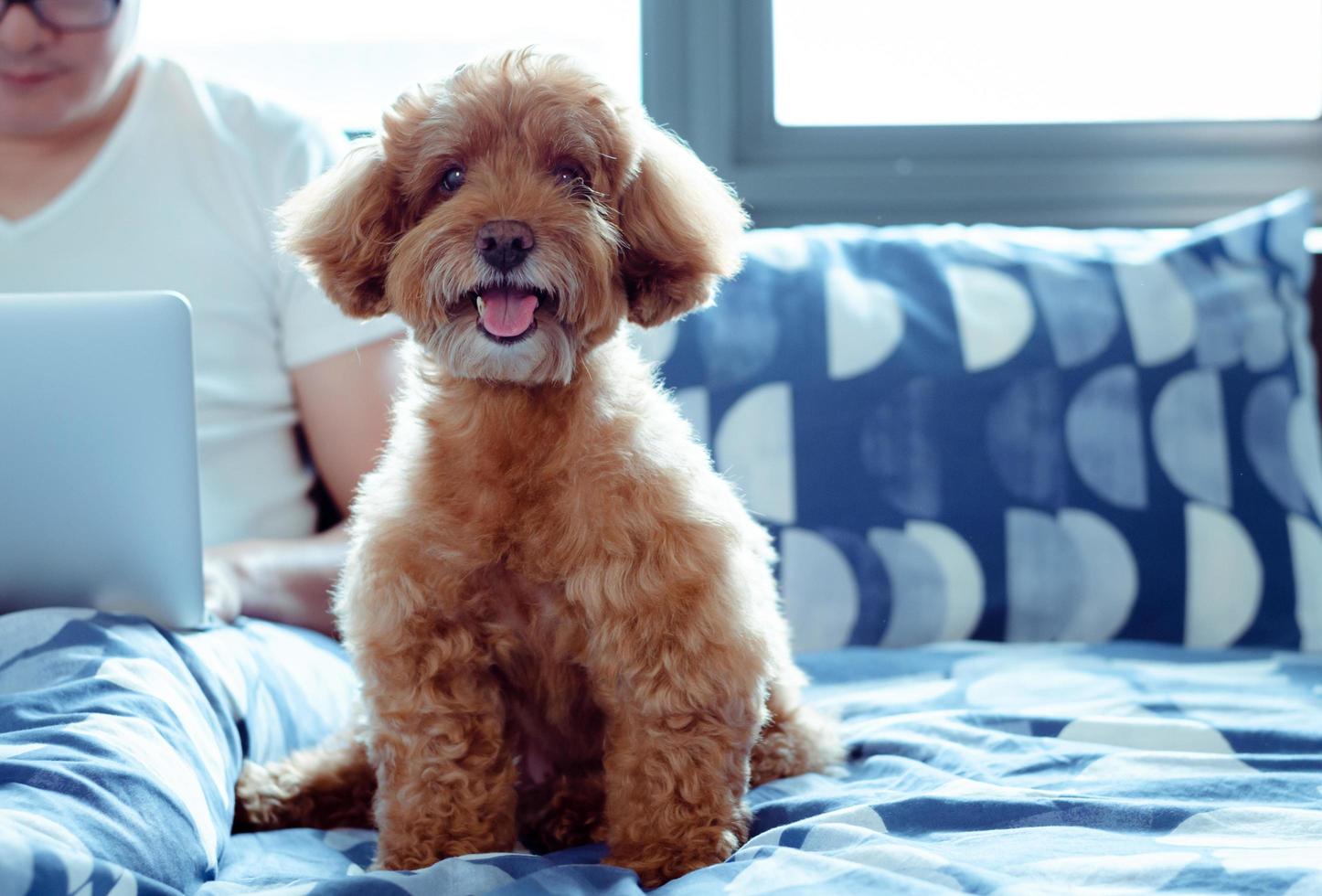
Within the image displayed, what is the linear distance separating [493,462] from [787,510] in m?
0.72

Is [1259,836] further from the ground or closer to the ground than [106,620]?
closer to the ground

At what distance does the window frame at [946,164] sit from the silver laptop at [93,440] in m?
1.40

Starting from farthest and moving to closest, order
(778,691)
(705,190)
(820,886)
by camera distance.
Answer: (778,691) < (705,190) < (820,886)

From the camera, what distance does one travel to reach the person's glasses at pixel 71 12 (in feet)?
4.56

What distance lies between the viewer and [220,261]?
5.13ft

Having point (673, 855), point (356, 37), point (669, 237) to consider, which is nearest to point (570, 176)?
point (669, 237)

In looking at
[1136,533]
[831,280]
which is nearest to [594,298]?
[831,280]

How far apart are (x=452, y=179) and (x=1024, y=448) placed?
97 centimetres

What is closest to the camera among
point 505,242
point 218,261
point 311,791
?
point 505,242

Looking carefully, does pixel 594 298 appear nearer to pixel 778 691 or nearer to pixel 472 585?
pixel 472 585

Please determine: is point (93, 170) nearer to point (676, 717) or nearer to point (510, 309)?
point (510, 309)

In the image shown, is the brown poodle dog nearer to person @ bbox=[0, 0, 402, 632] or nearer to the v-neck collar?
person @ bbox=[0, 0, 402, 632]

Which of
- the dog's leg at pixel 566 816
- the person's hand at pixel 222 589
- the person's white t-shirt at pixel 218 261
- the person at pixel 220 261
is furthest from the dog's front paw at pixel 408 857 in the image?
the person's white t-shirt at pixel 218 261

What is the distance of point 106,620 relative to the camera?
1.11 m
